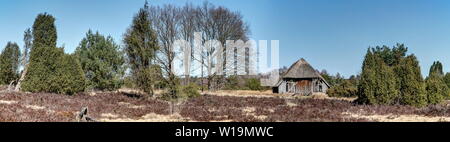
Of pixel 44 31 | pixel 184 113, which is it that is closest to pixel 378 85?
pixel 184 113

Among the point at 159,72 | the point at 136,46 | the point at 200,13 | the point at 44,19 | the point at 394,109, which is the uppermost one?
the point at 200,13

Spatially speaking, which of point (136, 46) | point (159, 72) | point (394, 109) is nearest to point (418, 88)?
point (394, 109)

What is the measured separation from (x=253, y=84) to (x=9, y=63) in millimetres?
29267

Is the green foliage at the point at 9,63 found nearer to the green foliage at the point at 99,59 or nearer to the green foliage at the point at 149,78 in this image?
the green foliage at the point at 99,59

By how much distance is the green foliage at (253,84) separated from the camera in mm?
50375

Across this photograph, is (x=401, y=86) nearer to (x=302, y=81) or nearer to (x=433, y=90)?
(x=433, y=90)

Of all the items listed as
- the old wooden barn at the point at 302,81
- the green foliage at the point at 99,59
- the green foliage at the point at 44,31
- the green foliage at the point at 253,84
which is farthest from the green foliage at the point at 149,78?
the green foliage at the point at 253,84

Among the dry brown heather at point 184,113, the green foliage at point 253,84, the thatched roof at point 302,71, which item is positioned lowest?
the dry brown heather at point 184,113

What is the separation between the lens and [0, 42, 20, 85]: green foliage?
43281mm

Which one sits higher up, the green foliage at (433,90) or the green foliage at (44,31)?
the green foliage at (44,31)

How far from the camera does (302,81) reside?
4575 cm
